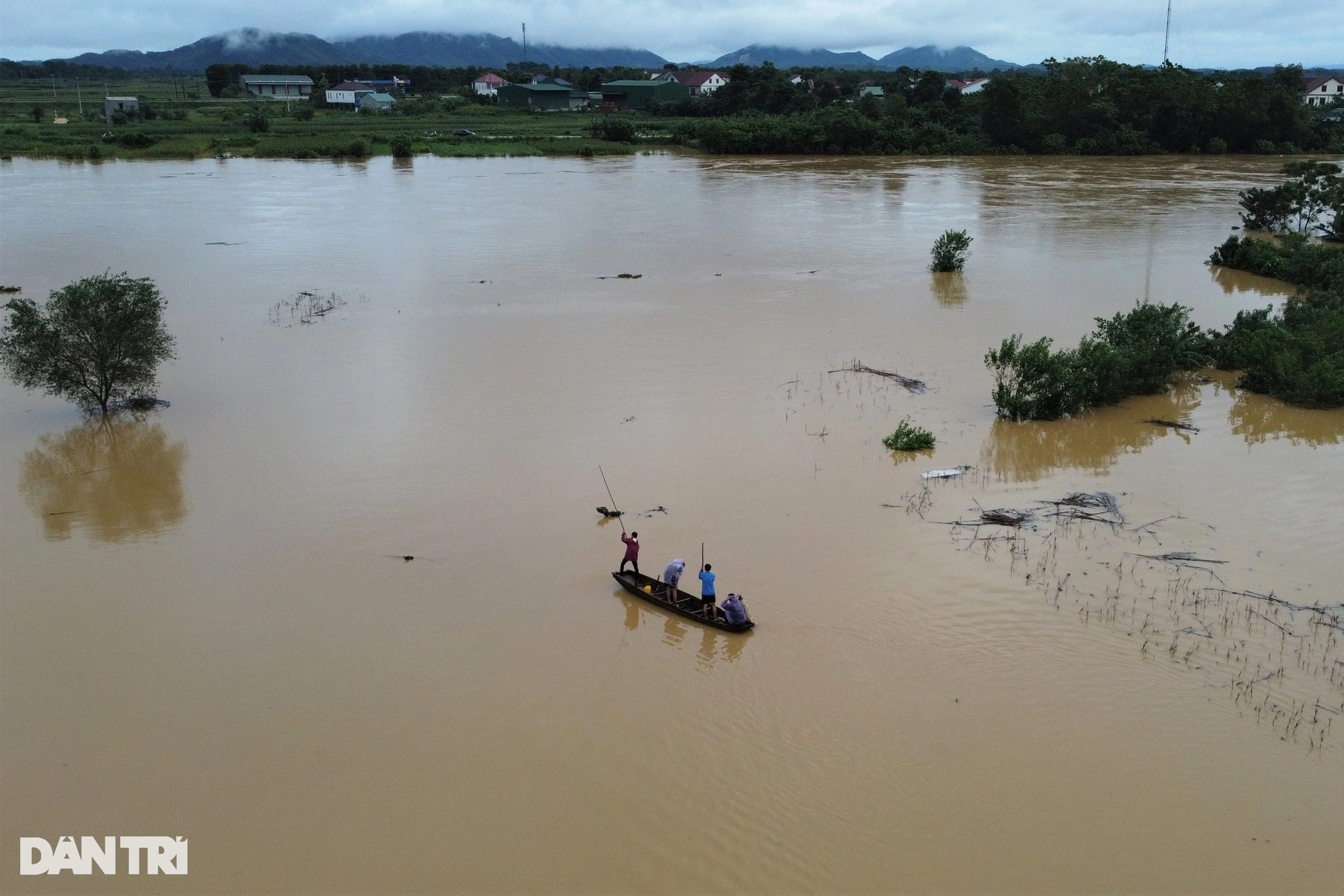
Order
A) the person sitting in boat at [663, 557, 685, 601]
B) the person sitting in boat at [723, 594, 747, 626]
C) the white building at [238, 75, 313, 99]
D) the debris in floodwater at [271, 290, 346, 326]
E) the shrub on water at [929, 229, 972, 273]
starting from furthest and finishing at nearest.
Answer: the white building at [238, 75, 313, 99] < the shrub on water at [929, 229, 972, 273] < the debris in floodwater at [271, 290, 346, 326] < the person sitting in boat at [663, 557, 685, 601] < the person sitting in boat at [723, 594, 747, 626]

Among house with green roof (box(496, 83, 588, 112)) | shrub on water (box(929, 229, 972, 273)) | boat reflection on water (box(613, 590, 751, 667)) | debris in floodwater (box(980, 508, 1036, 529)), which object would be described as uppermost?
house with green roof (box(496, 83, 588, 112))

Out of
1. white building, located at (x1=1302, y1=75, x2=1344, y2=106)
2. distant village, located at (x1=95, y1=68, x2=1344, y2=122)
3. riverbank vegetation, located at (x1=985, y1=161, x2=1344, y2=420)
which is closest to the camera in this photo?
riverbank vegetation, located at (x1=985, y1=161, x2=1344, y2=420)

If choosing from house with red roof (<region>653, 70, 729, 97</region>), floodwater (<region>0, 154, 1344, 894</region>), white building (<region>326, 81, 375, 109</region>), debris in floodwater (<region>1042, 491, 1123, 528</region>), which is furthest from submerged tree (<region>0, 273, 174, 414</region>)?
house with red roof (<region>653, 70, 729, 97</region>)

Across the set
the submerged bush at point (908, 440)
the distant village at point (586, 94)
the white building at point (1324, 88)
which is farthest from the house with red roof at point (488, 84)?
the submerged bush at point (908, 440)

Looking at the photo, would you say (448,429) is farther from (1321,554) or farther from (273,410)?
(1321,554)

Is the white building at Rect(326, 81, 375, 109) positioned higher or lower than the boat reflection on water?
higher

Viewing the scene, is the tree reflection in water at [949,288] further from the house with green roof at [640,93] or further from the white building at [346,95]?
the white building at [346,95]

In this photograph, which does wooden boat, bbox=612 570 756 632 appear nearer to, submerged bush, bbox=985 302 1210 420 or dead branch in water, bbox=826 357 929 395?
submerged bush, bbox=985 302 1210 420
